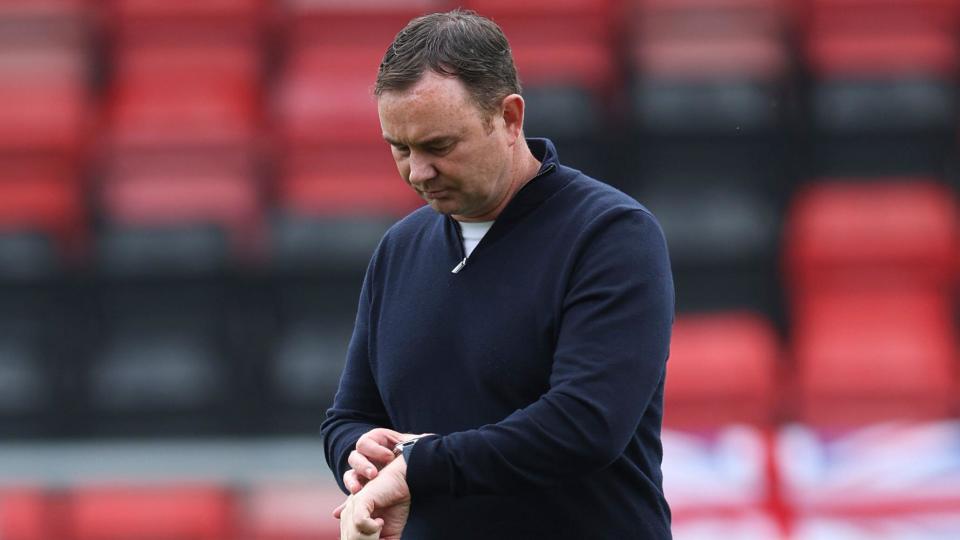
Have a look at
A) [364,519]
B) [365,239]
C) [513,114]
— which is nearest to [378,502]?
[364,519]

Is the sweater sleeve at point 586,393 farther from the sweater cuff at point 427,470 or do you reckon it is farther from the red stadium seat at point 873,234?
the red stadium seat at point 873,234

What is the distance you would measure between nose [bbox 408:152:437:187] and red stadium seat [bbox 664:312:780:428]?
2484 millimetres

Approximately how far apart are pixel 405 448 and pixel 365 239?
2.57 meters

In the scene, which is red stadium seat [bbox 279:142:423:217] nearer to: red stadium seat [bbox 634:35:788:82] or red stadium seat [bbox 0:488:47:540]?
red stadium seat [bbox 634:35:788:82]

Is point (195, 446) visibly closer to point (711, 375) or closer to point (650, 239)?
point (711, 375)

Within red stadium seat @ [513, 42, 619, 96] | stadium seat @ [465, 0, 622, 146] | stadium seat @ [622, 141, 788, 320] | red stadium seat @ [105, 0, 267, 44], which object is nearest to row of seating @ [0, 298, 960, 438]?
stadium seat @ [622, 141, 788, 320]

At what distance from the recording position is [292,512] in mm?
3670

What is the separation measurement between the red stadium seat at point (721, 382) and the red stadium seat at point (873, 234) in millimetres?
328

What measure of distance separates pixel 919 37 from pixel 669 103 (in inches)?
35.3

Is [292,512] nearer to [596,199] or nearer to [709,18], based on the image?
[709,18]

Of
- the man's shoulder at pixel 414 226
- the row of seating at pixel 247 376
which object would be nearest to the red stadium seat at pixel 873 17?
the row of seating at pixel 247 376

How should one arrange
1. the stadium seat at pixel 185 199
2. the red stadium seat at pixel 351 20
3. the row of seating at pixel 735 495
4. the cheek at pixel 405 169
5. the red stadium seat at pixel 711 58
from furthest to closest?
the red stadium seat at pixel 351 20 → the red stadium seat at pixel 711 58 → the stadium seat at pixel 185 199 → the row of seating at pixel 735 495 → the cheek at pixel 405 169

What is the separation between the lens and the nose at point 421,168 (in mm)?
1507

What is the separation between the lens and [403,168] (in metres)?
1.54
